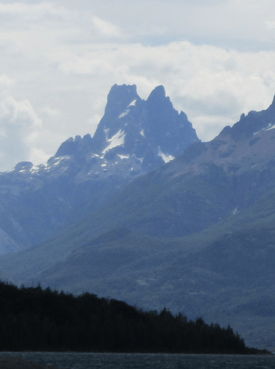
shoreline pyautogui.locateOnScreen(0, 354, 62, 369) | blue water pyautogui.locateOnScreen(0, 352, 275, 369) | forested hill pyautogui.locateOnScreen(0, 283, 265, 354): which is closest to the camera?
shoreline pyautogui.locateOnScreen(0, 354, 62, 369)

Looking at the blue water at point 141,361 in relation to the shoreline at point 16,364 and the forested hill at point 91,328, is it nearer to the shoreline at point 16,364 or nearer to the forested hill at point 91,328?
the forested hill at point 91,328

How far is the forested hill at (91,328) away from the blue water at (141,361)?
5132 millimetres

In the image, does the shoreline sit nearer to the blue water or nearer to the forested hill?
the blue water

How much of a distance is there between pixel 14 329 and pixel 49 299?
23.2 metres

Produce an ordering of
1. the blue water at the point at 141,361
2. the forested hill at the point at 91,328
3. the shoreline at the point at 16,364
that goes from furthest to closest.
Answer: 1. the forested hill at the point at 91,328
2. the blue water at the point at 141,361
3. the shoreline at the point at 16,364

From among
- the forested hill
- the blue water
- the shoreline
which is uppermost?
the forested hill

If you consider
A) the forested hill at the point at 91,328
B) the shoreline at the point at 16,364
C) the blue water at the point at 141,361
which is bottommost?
the shoreline at the point at 16,364

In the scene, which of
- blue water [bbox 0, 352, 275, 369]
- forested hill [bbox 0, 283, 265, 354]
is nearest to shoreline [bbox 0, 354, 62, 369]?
blue water [bbox 0, 352, 275, 369]

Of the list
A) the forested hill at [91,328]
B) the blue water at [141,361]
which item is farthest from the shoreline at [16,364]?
the forested hill at [91,328]

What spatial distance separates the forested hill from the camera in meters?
115

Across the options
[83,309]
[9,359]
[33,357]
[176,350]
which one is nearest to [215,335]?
[176,350]

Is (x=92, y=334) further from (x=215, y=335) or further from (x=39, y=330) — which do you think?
(x=215, y=335)

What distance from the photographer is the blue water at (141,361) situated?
100 m

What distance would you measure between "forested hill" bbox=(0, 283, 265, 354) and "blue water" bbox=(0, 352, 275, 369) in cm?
513
